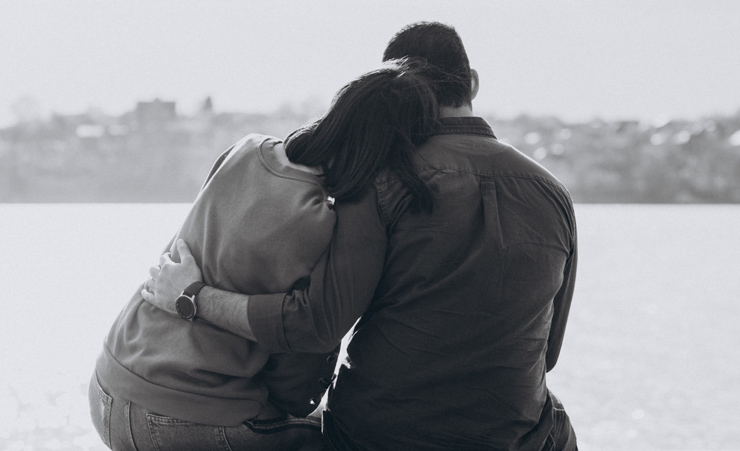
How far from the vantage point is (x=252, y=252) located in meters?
1.08

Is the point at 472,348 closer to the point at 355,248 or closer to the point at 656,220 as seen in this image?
the point at 355,248

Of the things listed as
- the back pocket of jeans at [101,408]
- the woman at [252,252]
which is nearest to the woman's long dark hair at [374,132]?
the woman at [252,252]

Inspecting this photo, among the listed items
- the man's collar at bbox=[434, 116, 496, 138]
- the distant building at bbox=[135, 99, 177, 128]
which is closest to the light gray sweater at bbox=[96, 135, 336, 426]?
the man's collar at bbox=[434, 116, 496, 138]

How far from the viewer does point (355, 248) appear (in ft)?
3.40

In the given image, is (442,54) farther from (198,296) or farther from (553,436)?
(553,436)

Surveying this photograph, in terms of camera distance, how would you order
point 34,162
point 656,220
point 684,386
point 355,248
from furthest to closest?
1. point 34,162
2. point 656,220
3. point 684,386
4. point 355,248

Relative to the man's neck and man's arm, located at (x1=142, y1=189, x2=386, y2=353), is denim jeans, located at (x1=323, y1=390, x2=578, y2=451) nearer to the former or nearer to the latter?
man's arm, located at (x1=142, y1=189, x2=386, y2=353)

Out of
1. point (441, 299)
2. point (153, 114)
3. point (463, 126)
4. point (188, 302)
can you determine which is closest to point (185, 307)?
point (188, 302)

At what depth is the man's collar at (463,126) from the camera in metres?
1.13

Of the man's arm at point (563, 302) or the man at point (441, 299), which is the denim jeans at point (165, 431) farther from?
the man's arm at point (563, 302)

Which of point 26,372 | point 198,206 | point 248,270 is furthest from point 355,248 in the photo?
point 26,372

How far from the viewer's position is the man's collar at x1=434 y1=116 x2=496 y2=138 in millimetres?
1131

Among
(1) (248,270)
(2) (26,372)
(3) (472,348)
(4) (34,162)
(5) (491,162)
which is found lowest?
(4) (34,162)

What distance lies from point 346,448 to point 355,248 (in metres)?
0.36
